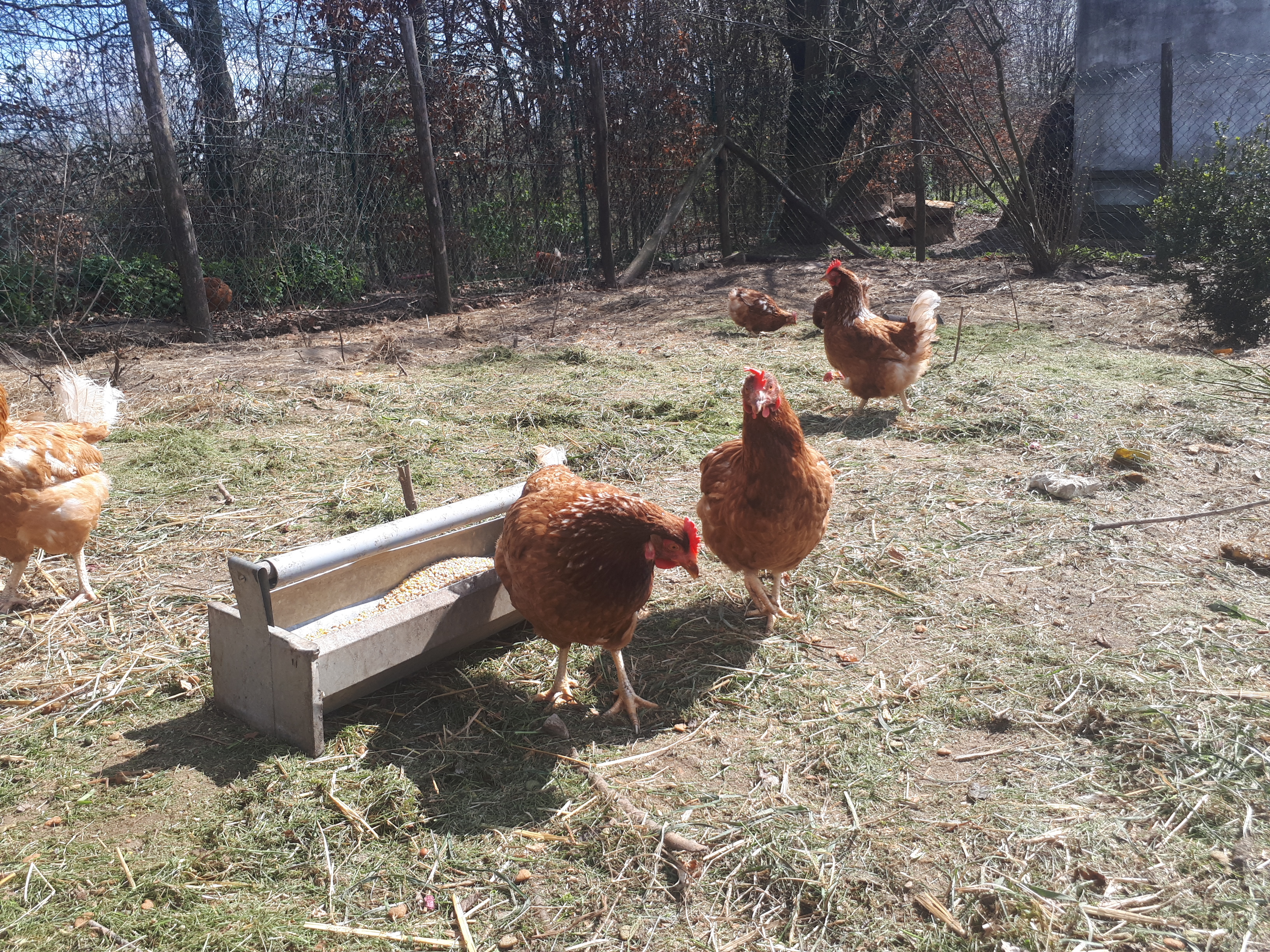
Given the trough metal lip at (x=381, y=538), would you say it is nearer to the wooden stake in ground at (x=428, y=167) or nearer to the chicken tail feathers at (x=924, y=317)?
the chicken tail feathers at (x=924, y=317)

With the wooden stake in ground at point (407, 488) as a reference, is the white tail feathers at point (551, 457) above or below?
above

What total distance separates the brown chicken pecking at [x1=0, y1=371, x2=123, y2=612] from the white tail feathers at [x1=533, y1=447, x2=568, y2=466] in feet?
6.44

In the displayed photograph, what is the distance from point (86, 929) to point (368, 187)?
A: 31.7ft

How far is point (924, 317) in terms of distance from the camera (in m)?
5.69

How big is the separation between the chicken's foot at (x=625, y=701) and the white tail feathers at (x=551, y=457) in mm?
925

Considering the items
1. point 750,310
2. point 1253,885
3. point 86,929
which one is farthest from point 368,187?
point 1253,885

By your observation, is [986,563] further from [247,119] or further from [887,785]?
[247,119]

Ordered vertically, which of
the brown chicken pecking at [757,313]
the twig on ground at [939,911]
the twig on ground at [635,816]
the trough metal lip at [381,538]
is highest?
the brown chicken pecking at [757,313]

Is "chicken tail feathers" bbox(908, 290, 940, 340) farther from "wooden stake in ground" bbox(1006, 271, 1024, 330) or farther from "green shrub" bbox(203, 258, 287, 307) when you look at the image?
"green shrub" bbox(203, 258, 287, 307)

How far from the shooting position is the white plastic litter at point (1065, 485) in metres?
4.34

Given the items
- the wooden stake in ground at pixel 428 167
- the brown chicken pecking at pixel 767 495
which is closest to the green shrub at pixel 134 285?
the wooden stake in ground at pixel 428 167

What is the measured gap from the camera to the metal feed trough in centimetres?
263

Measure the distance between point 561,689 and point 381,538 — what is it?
34.5 inches

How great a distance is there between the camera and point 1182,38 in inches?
445
